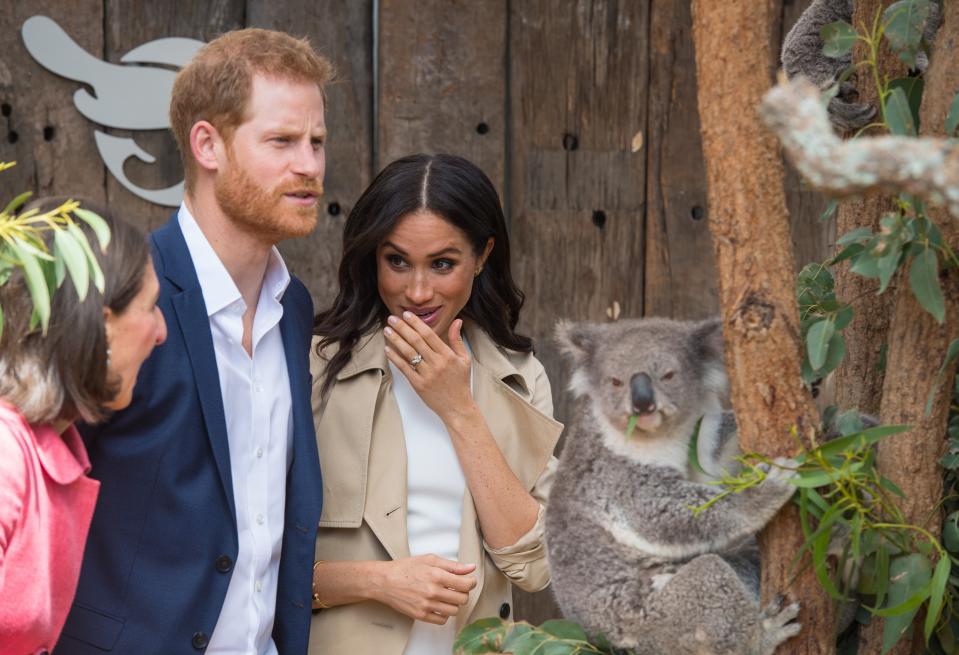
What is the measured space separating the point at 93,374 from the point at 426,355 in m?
0.91

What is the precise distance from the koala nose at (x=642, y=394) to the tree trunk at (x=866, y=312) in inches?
17.0

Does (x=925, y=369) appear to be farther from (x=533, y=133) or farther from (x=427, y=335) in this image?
(x=533, y=133)

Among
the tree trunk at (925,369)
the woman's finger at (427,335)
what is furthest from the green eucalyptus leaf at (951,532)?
the woman's finger at (427,335)

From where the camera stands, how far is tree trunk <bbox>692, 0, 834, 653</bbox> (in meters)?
1.60

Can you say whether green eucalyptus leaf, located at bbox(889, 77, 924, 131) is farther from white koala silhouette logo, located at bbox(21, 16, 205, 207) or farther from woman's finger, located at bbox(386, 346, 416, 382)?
white koala silhouette logo, located at bbox(21, 16, 205, 207)

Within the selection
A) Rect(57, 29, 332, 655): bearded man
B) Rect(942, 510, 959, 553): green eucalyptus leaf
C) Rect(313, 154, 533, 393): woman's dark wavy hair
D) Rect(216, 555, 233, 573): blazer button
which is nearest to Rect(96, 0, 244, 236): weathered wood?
Rect(313, 154, 533, 393): woman's dark wavy hair

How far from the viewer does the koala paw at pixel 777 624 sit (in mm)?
1651

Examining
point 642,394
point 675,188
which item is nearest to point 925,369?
point 642,394

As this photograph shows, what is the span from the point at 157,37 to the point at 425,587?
6.78 ft

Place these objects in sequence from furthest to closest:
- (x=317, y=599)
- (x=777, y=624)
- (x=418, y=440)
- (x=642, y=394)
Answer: (x=418, y=440), (x=317, y=599), (x=642, y=394), (x=777, y=624)

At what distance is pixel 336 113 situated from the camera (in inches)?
143

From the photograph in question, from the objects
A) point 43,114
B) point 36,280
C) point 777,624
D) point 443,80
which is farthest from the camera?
point 443,80

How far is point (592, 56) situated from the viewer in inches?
144

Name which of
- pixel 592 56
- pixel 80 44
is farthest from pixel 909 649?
pixel 80 44
